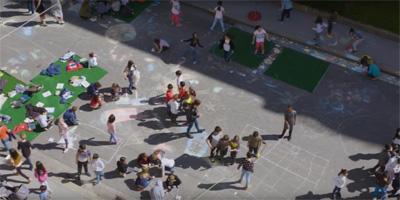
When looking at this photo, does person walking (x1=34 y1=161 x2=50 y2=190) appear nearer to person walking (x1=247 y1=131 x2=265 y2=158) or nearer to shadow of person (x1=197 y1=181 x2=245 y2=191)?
shadow of person (x1=197 y1=181 x2=245 y2=191)

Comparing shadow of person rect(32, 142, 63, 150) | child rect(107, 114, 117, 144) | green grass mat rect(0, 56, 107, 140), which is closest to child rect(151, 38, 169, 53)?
green grass mat rect(0, 56, 107, 140)

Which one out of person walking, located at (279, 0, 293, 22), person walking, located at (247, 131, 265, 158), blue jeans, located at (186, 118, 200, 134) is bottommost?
blue jeans, located at (186, 118, 200, 134)

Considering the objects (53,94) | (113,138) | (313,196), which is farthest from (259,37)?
(53,94)

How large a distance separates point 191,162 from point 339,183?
551 cm

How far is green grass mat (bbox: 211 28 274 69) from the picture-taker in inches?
1073

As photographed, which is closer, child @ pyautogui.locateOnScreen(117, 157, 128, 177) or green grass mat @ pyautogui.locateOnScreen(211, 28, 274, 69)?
child @ pyautogui.locateOnScreen(117, 157, 128, 177)

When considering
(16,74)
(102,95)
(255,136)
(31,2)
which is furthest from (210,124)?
(31,2)

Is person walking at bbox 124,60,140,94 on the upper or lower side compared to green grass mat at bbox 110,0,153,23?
lower

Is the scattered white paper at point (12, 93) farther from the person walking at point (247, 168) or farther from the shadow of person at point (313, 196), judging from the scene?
the shadow of person at point (313, 196)

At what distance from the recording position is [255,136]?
2194 cm

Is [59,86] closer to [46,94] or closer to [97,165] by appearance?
[46,94]

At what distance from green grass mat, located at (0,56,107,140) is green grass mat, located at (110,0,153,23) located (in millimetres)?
3748

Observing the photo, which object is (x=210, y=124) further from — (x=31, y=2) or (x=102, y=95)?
(x=31, y=2)

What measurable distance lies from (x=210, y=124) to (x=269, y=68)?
14.6 feet
